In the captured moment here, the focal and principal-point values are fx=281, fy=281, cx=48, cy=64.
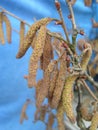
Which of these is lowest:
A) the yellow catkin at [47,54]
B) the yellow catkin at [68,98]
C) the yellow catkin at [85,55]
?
the yellow catkin at [68,98]

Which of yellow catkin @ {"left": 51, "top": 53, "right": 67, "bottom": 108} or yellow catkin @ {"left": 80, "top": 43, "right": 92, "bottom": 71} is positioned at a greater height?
yellow catkin @ {"left": 80, "top": 43, "right": 92, "bottom": 71}

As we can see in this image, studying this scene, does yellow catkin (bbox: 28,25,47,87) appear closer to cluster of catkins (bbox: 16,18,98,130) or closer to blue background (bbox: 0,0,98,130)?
cluster of catkins (bbox: 16,18,98,130)

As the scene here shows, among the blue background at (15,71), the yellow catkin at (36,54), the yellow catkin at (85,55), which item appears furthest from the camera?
the blue background at (15,71)

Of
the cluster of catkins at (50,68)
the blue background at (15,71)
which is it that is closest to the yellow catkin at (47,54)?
the cluster of catkins at (50,68)

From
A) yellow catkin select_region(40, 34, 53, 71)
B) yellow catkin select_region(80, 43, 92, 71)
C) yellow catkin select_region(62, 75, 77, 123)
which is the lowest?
yellow catkin select_region(62, 75, 77, 123)

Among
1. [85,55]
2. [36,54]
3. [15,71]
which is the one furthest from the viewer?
[15,71]

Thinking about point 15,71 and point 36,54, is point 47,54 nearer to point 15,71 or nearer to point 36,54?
point 36,54

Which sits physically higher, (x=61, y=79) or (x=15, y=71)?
(x=15, y=71)

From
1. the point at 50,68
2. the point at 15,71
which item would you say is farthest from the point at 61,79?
the point at 15,71

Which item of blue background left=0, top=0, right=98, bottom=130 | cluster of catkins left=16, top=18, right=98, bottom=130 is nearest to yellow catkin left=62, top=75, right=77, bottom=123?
cluster of catkins left=16, top=18, right=98, bottom=130

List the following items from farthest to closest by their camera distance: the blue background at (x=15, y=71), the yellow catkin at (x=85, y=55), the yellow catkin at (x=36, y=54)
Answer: the blue background at (x=15, y=71)
the yellow catkin at (x=85, y=55)
the yellow catkin at (x=36, y=54)

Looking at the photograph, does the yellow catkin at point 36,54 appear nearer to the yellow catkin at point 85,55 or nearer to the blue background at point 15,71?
the yellow catkin at point 85,55
